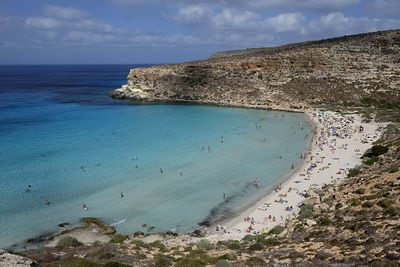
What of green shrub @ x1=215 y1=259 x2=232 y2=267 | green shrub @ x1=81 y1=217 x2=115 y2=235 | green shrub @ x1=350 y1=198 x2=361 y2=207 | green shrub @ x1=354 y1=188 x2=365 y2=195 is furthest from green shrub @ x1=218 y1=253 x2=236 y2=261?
green shrub @ x1=354 y1=188 x2=365 y2=195

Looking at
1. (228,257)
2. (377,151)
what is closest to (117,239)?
(228,257)

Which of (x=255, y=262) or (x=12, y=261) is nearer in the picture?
(x=12, y=261)

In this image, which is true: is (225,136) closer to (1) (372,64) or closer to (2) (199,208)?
(2) (199,208)

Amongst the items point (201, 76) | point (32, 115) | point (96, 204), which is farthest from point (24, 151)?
point (201, 76)

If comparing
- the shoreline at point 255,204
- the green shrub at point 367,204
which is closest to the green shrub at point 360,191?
the green shrub at point 367,204

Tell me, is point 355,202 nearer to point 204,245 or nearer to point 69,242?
point 204,245

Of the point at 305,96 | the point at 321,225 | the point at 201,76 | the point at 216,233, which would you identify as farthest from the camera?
the point at 201,76
